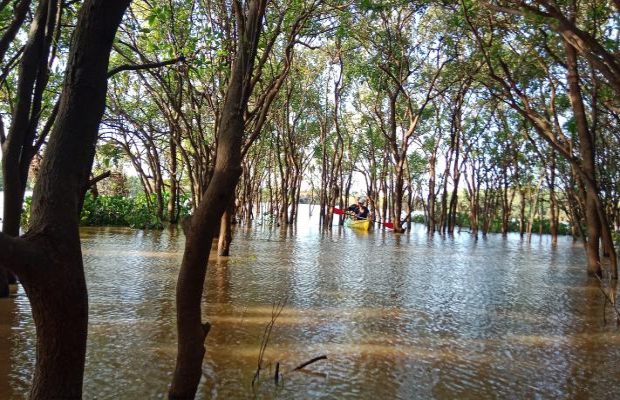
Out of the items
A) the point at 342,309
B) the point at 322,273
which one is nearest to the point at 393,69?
the point at 322,273

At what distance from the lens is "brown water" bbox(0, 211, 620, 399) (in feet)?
13.0

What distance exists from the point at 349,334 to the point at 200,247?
2941 millimetres

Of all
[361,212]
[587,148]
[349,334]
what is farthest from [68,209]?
[361,212]

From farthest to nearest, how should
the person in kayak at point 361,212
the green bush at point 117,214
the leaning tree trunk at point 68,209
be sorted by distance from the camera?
the person in kayak at point 361,212, the green bush at point 117,214, the leaning tree trunk at point 68,209

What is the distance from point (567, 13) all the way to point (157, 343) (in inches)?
403

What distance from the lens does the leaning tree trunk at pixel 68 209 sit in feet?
7.57

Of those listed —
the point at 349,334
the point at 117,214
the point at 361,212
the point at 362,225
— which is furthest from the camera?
the point at 361,212

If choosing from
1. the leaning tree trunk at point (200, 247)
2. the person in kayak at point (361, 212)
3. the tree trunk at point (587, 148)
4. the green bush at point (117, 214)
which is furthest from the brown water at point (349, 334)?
the person in kayak at point (361, 212)

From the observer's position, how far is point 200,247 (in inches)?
117

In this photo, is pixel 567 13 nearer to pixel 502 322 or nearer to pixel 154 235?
pixel 502 322

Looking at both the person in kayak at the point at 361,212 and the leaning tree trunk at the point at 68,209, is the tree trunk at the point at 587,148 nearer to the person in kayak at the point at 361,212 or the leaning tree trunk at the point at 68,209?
the leaning tree trunk at the point at 68,209

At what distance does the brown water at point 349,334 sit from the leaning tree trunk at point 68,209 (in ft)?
4.37

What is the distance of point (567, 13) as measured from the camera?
10.4 m

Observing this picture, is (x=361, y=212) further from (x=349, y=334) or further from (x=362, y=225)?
(x=349, y=334)
